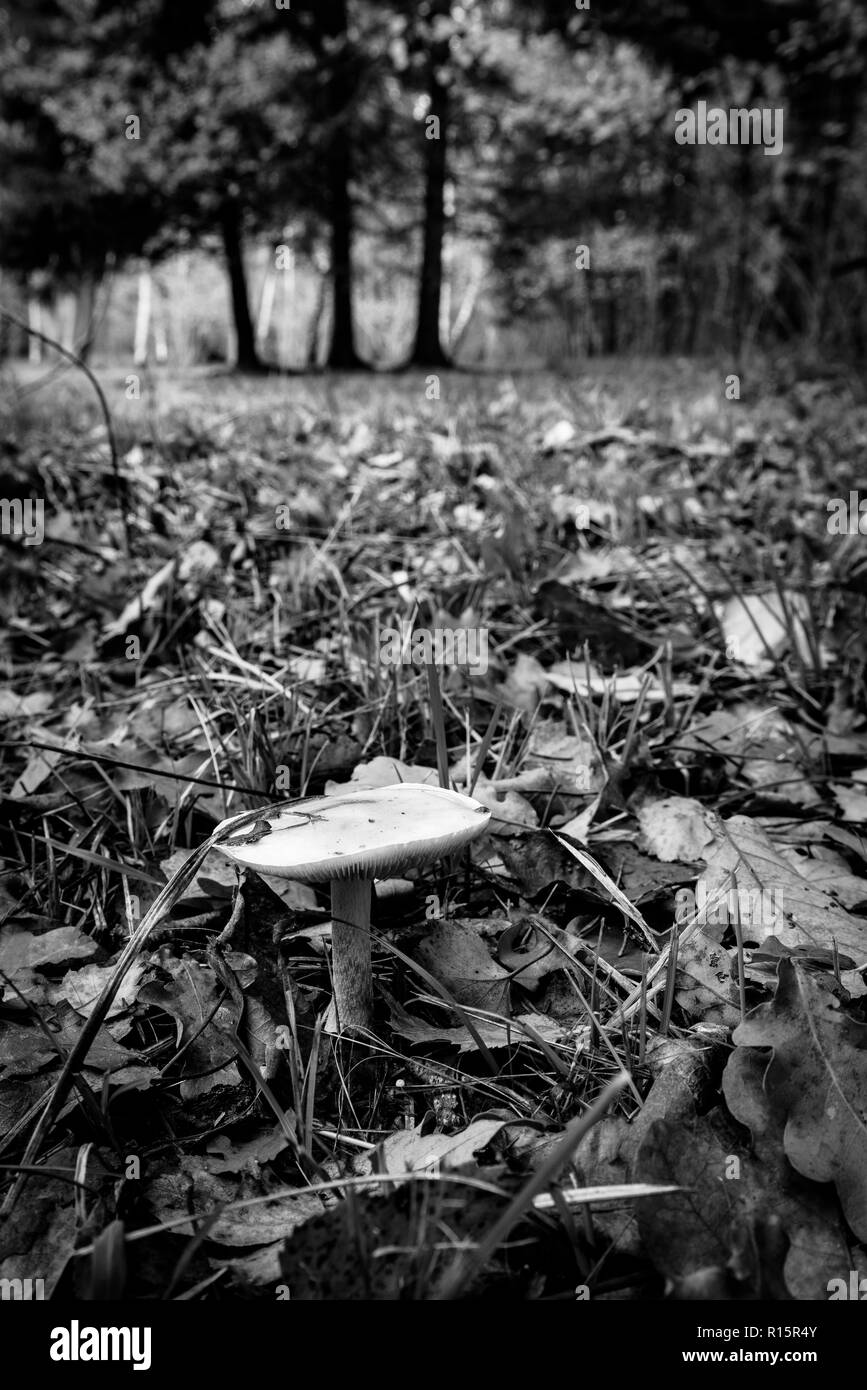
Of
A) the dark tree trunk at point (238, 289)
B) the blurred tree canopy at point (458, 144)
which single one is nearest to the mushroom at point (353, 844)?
the blurred tree canopy at point (458, 144)

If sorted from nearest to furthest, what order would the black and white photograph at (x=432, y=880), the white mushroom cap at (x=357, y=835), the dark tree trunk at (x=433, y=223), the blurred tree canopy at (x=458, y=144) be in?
1. the black and white photograph at (x=432, y=880)
2. the white mushroom cap at (x=357, y=835)
3. the blurred tree canopy at (x=458, y=144)
4. the dark tree trunk at (x=433, y=223)

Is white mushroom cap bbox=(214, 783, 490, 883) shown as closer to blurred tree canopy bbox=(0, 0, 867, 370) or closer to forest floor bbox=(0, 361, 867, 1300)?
forest floor bbox=(0, 361, 867, 1300)

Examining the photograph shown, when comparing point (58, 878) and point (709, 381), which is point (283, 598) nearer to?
point (58, 878)

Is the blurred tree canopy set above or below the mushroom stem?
above

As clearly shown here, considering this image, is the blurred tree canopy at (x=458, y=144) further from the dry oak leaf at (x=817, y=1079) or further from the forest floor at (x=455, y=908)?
the dry oak leaf at (x=817, y=1079)

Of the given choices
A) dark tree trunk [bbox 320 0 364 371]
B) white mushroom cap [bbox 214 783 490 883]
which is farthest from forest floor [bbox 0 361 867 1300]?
dark tree trunk [bbox 320 0 364 371]

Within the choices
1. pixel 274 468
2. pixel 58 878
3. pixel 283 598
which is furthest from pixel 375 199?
pixel 58 878
